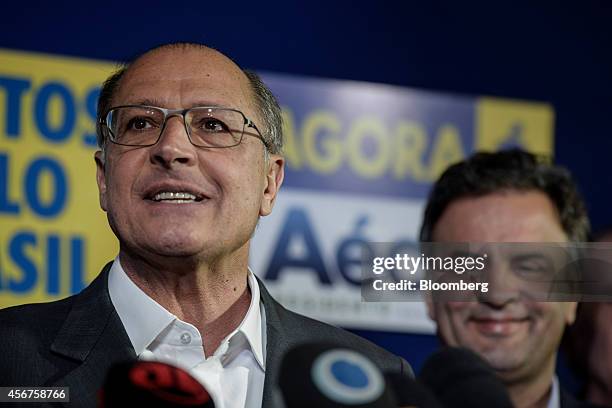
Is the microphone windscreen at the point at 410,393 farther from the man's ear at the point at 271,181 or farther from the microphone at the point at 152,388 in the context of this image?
the man's ear at the point at 271,181

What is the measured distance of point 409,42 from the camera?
293 centimetres

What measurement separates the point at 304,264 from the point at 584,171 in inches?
36.8

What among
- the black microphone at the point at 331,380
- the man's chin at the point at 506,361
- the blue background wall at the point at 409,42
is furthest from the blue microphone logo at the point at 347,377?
the blue background wall at the point at 409,42

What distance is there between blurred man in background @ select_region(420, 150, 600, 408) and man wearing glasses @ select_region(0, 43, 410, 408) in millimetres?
334

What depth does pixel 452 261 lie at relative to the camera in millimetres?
1532

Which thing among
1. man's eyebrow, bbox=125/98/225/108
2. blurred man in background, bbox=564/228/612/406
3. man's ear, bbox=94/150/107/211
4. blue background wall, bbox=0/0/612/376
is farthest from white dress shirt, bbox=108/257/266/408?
blue background wall, bbox=0/0/612/376

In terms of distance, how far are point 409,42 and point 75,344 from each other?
1.76m

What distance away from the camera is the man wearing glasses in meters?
1.40

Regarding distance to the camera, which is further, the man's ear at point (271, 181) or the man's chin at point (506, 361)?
Result: the man's chin at point (506, 361)

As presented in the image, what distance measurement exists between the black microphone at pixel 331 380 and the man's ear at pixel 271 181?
0.77 metres

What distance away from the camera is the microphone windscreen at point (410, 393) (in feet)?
2.77

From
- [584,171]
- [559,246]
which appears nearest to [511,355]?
Answer: [559,246]

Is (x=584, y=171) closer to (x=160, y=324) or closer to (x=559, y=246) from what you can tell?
A: (x=559, y=246)

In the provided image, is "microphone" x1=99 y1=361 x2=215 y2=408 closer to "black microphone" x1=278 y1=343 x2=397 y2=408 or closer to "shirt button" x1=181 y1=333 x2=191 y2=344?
"black microphone" x1=278 y1=343 x2=397 y2=408
